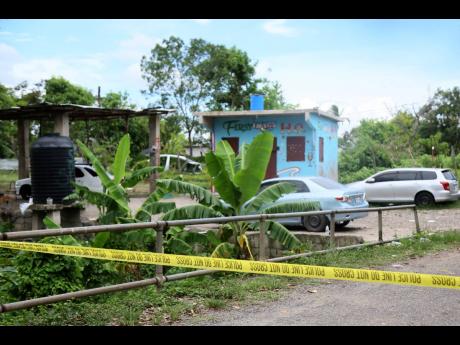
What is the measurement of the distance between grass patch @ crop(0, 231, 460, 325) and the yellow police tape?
63 cm

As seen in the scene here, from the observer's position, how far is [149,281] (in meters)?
6.61

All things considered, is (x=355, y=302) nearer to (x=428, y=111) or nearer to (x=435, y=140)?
(x=435, y=140)

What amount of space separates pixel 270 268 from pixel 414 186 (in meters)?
15.7

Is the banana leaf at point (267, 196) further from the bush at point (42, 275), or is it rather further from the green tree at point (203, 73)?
the green tree at point (203, 73)

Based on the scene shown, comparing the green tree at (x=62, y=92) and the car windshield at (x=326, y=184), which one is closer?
the car windshield at (x=326, y=184)

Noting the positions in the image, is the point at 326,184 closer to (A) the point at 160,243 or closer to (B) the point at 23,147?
(A) the point at 160,243

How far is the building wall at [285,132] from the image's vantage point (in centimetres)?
2267

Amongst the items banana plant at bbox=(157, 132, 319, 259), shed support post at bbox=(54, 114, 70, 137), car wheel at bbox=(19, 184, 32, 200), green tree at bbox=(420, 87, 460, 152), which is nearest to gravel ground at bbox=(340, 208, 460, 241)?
banana plant at bbox=(157, 132, 319, 259)

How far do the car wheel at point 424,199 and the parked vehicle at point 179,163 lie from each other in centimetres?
1835

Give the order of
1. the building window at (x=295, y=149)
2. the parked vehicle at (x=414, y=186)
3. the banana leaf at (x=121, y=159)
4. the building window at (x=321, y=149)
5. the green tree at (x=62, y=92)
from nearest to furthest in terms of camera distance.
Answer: the banana leaf at (x=121, y=159) → the parked vehicle at (x=414, y=186) → the building window at (x=295, y=149) → the building window at (x=321, y=149) → the green tree at (x=62, y=92)

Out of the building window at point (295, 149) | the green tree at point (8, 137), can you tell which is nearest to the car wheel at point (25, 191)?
the building window at point (295, 149)

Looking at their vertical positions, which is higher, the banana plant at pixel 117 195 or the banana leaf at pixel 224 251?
the banana plant at pixel 117 195

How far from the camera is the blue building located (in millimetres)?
22641
